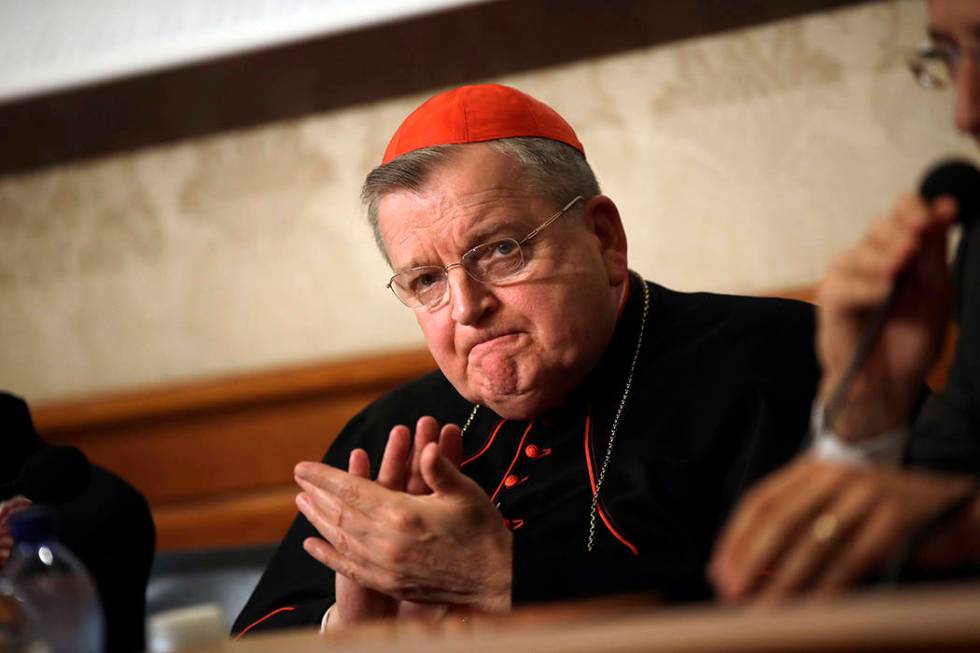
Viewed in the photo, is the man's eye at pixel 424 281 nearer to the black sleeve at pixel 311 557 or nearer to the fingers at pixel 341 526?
the black sleeve at pixel 311 557

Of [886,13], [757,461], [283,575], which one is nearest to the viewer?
[757,461]

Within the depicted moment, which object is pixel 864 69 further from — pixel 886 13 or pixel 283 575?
pixel 283 575

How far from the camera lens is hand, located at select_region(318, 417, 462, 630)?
6.50 ft

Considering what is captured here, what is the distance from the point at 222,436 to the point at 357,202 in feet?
3.01

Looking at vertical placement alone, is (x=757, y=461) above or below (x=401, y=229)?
below

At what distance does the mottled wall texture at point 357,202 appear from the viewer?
3295mm

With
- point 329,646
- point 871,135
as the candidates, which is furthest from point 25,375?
point 329,646

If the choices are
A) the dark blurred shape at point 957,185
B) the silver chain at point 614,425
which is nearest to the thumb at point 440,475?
the silver chain at point 614,425

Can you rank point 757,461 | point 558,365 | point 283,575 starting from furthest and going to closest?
point 283,575 → point 558,365 → point 757,461

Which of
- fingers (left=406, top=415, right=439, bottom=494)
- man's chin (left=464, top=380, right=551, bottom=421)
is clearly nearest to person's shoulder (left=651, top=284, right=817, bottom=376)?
man's chin (left=464, top=380, right=551, bottom=421)

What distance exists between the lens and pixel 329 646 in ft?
3.38

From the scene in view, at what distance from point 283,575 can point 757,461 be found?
107 centimetres

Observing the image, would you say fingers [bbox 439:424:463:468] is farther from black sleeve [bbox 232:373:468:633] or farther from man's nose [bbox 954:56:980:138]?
man's nose [bbox 954:56:980:138]

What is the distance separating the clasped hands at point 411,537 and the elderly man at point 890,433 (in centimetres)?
69
